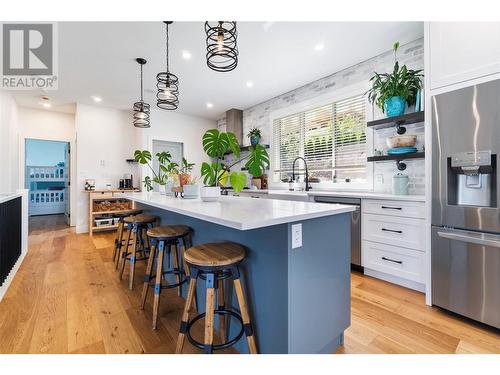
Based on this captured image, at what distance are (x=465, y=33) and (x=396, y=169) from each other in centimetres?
151

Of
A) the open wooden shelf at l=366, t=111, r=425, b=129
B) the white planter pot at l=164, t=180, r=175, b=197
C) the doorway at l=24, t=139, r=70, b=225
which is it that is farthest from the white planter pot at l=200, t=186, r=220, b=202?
the doorway at l=24, t=139, r=70, b=225

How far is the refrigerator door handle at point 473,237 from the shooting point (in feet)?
5.68

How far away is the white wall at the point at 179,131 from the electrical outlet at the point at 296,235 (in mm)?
4605

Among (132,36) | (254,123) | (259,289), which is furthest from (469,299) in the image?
(254,123)

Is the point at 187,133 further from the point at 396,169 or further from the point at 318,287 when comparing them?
the point at 318,287

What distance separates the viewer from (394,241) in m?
2.53

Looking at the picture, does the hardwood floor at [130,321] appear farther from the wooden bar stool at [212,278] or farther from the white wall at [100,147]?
the white wall at [100,147]

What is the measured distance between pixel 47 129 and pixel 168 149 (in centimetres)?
295

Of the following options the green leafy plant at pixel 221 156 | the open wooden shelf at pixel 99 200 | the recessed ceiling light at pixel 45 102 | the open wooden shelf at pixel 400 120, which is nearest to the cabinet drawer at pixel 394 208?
the open wooden shelf at pixel 400 120

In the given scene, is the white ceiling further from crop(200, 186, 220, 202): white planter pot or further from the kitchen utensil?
crop(200, 186, 220, 202): white planter pot

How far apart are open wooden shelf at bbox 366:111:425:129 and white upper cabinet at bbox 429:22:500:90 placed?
22.2 inches

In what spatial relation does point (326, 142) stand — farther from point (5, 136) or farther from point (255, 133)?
point (5, 136)

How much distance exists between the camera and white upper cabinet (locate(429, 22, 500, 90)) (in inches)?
70.9

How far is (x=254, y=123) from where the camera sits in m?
5.50
